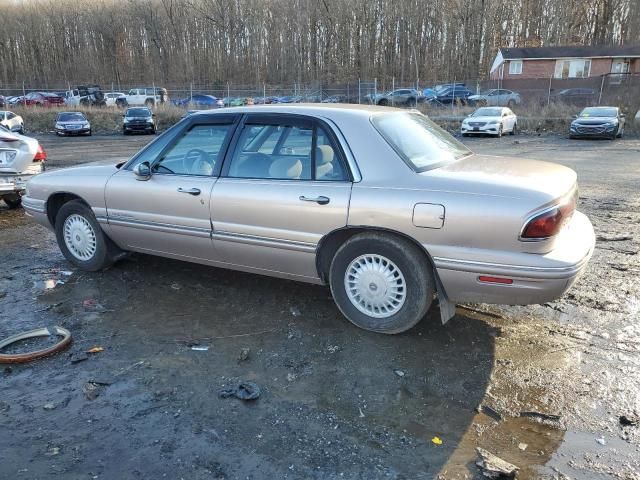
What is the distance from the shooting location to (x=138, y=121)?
28438 millimetres

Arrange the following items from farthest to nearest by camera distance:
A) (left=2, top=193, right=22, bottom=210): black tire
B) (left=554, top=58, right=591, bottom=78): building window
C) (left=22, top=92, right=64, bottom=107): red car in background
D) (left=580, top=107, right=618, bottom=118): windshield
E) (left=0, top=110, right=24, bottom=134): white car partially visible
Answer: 1. (left=554, top=58, right=591, bottom=78): building window
2. (left=22, top=92, right=64, bottom=107): red car in background
3. (left=0, top=110, right=24, bottom=134): white car partially visible
4. (left=580, top=107, right=618, bottom=118): windshield
5. (left=2, top=193, right=22, bottom=210): black tire

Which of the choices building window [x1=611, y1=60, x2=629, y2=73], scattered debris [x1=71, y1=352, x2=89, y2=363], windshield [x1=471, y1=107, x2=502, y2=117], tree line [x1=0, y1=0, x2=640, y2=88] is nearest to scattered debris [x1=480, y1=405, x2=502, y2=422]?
scattered debris [x1=71, y1=352, x2=89, y2=363]

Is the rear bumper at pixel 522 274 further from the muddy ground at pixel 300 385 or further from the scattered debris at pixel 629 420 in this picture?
the scattered debris at pixel 629 420

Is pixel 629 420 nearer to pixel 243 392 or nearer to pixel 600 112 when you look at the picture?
pixel 243 392

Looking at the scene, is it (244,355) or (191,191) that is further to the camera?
→ (191,191)

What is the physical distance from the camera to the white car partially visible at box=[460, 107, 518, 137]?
24.0m

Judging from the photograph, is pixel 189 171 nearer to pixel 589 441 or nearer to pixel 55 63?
pixel 589 441

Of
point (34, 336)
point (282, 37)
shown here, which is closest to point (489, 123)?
point (34, 336)

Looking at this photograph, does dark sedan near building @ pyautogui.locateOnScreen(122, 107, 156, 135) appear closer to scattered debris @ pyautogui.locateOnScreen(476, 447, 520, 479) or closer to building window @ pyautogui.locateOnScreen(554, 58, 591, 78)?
scattered debris @ pyautogui.locateOnScreen(476, 447, 520, 479)

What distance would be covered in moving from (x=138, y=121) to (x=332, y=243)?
2728 cm

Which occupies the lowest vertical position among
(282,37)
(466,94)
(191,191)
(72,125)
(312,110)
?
(72,125)

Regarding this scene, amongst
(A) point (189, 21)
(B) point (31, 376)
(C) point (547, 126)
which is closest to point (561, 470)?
(B) point (31, 376)

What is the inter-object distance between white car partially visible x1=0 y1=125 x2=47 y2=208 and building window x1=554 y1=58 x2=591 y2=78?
5118 cm

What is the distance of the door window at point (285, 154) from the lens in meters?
3.92
